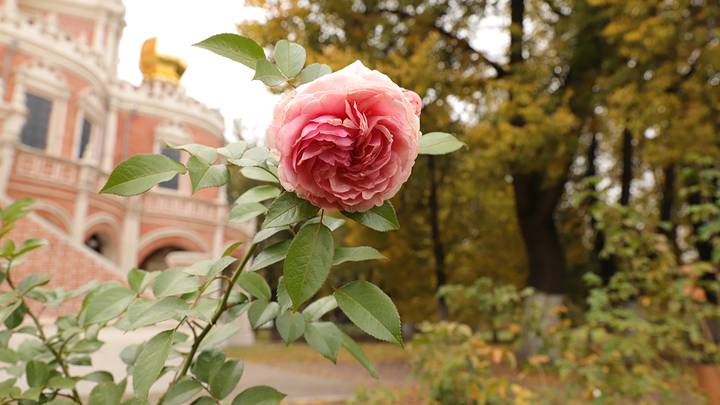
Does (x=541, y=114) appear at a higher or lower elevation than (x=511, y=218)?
higher

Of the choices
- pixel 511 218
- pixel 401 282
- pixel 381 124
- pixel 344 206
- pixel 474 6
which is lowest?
pixel 401 282

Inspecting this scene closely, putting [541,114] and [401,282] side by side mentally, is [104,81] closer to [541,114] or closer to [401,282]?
[401,282]

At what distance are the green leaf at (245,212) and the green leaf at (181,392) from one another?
32 centimetres

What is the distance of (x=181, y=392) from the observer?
37.8 inches

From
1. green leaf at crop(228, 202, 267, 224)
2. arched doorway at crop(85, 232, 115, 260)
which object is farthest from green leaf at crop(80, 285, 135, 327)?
arched doorway at crop(85, 232, 115, 260)

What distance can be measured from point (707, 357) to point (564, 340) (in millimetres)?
893

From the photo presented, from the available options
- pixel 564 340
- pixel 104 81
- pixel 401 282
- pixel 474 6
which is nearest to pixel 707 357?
pixel 564 340

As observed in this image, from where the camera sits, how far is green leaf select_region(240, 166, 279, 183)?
87 cm

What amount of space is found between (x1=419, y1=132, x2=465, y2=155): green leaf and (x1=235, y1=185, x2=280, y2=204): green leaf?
0.92 ft

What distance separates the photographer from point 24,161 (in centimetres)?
1336

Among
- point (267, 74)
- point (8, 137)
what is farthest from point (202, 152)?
point (8, 137)

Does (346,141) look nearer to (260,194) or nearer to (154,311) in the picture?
(260,194)

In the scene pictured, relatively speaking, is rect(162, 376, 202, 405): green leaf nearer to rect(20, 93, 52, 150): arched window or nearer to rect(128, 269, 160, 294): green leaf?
rect(128, 269, 160, 294): green leaf

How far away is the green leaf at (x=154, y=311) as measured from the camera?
0.84m
